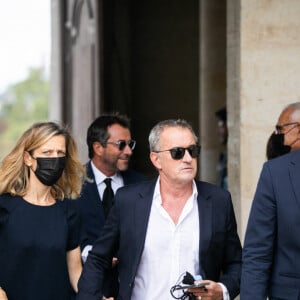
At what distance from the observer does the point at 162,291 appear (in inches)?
174

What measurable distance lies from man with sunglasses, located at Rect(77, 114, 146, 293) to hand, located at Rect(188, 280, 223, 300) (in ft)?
4.33

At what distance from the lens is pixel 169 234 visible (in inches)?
176

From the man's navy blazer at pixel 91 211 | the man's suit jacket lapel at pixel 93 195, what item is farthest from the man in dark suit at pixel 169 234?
the man's suit jacket lapel at pixel 93 195

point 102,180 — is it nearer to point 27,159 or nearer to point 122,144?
point 122,144

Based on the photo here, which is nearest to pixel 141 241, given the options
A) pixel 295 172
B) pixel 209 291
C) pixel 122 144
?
pixel 209 291

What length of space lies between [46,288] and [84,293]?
260mm

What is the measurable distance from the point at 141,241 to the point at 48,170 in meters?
0.69

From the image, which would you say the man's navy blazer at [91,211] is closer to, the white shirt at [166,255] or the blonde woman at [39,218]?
the blonde woman at [39,218]

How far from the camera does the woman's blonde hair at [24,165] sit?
4.83 metres

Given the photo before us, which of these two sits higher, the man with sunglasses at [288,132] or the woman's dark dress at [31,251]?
the man with sunglasses at [288,132]

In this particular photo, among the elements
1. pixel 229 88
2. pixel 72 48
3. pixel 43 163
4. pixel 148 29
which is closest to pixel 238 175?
pixel 229 88

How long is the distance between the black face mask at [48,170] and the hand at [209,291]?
993 millimetres

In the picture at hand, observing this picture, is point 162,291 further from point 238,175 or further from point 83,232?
point 238,175

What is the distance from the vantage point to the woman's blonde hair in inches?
190
